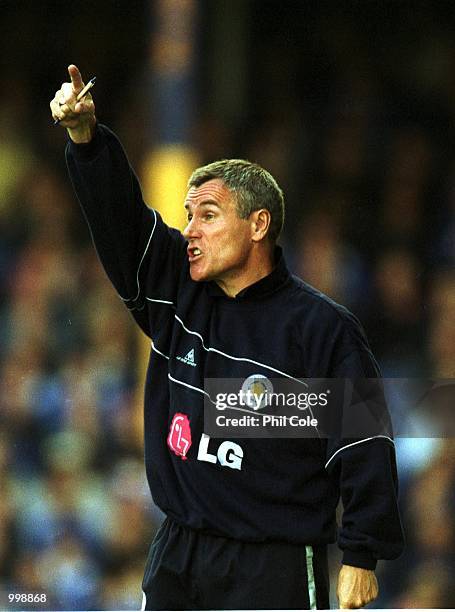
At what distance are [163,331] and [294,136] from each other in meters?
0.89

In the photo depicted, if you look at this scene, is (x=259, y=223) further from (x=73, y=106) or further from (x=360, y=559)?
(x=360, y=559)

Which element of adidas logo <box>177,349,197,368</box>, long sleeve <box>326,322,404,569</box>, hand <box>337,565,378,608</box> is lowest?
hand <box>337,565,378,608</box>

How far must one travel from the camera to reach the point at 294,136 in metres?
2.53

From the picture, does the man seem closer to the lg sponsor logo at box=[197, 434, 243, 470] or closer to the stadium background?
the lg sponsor logo at box=[197, 434, 243, 470]

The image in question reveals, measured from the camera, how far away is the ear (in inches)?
72.1

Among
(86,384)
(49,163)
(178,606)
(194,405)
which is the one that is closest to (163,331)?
(194,405)

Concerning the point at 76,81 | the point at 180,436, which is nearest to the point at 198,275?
the point at 180,436

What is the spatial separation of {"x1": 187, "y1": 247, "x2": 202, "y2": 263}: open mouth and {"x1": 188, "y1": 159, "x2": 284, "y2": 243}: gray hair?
0.10 m

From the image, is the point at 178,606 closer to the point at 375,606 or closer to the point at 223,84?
the point at 375,606

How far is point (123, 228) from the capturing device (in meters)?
1.77

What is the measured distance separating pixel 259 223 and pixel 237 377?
0.29 metres

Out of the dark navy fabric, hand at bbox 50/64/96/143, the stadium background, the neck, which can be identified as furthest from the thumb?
the stadium background

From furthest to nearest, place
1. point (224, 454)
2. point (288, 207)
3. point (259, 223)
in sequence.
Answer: point (288, 207), point (259, 223), point (224, 454)

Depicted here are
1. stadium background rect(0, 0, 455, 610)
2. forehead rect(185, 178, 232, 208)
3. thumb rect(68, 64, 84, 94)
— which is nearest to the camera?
thumb rect(68, 64, 84, 94)
